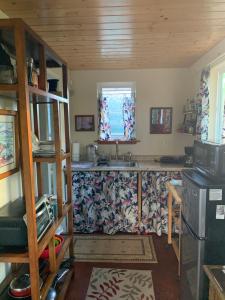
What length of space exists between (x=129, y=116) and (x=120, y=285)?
216 cm

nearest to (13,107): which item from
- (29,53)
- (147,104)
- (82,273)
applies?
(29,53)

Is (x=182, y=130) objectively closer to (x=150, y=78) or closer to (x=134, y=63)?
(x=150, y=78)

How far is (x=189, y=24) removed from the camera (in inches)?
75.1

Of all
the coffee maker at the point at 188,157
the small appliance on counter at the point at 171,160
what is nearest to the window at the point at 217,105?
the coffee maker at the point at 188,157

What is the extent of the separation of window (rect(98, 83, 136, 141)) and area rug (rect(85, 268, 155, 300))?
5.93 feet

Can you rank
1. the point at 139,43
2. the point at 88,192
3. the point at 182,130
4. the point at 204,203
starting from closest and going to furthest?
the point at 204,203, the point at 139,43, the point at 88,192, the point at 182,130

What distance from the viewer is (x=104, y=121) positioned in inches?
140

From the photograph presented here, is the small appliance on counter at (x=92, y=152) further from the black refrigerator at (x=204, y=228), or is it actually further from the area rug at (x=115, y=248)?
the black refrigerator at (x=204, y=228)

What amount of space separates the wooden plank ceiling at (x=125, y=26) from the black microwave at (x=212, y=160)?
3.02ft

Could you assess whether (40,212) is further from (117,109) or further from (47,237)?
(117,109)

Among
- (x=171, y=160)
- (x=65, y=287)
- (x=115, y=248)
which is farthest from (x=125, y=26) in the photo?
(x=115, y=248)

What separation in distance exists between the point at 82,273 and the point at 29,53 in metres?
1.99

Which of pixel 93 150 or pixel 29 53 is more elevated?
pixel 29 53

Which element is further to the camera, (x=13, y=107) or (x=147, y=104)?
(x=147, y=104)
